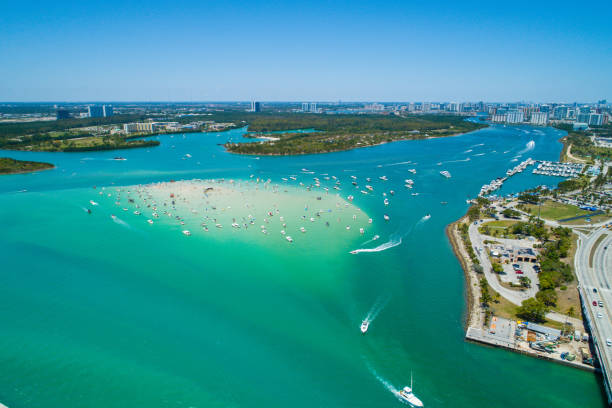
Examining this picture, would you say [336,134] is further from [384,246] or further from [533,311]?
[533,311]

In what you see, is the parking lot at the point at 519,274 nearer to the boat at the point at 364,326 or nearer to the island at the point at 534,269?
the island at the point at 534,269

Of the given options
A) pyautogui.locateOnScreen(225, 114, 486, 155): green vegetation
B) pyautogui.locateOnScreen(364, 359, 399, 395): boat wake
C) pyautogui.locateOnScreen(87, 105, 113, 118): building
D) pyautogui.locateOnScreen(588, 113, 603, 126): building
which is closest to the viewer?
pyautogui.locateOnScreen(364, 359, 399, 395): boat wake

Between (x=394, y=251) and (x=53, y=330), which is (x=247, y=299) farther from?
(x=394, y=251)

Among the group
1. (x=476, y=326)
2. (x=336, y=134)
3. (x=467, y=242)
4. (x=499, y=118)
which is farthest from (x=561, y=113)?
(x=476, y=326)

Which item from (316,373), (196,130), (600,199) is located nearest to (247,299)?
(316,373)

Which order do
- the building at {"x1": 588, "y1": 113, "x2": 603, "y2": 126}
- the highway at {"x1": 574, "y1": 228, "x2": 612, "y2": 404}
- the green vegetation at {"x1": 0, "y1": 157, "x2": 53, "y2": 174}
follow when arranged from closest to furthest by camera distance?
the highway at {"x1": 574, "y1": 228, "x2": 612, "y2": 404}, the green vegetation at {"x1": 0, "y1": 157, "x2": 53, "y2": 174}, the building at {"x1": 588, "y1": 113, "x2": 603, "y2": 126}

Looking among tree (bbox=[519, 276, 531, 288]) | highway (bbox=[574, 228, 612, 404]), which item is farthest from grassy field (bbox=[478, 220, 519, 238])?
tree (bbox=[519, 276, 531, 288])

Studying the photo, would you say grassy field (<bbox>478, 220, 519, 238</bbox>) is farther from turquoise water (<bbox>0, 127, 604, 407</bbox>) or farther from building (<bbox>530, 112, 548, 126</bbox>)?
building (<bbox>530, 112, 548, 126</bbox>)

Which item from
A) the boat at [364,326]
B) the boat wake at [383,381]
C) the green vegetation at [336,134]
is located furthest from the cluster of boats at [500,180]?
the green vegetation at [336,134]
